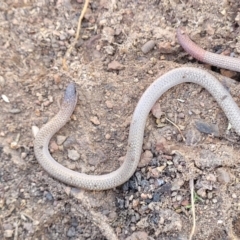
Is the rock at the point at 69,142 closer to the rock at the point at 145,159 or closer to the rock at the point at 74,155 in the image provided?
the rock at the point at 74,155

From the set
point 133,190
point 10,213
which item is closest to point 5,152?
point 10,213

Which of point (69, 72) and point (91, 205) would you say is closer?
point (91, 205)

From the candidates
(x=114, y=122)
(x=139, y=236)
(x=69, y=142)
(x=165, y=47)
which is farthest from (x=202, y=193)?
(x=165, y=47)

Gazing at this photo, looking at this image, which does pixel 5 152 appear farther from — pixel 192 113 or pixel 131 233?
pixel 192 113

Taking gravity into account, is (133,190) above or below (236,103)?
below

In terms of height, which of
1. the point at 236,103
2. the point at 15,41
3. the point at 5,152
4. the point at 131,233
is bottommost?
the point at 131,233

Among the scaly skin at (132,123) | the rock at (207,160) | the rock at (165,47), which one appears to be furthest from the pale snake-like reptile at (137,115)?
the rock at (207,160)

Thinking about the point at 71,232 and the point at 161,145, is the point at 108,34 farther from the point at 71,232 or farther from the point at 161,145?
the point at 71,232
